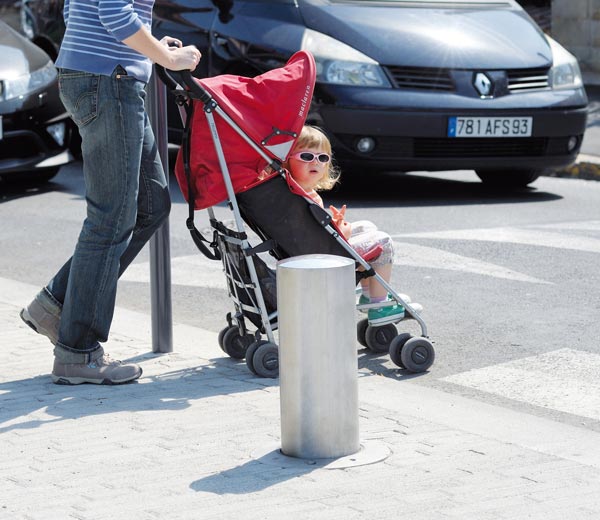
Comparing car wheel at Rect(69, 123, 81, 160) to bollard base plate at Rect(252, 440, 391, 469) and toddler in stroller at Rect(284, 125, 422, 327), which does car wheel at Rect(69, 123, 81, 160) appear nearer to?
toddler in stroller at Rect(284, 125, 422, 327)

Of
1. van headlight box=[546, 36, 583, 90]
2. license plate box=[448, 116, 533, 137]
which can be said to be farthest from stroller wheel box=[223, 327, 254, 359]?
van headlight box=[546, 36, 583, 90]

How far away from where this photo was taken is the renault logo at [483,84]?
10016 millimetres

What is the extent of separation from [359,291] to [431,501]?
2.00 metres

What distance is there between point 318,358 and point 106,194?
131 centimetres

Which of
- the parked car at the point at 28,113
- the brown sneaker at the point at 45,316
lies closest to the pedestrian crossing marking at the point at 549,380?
the brown sneaker at the point at 45,316

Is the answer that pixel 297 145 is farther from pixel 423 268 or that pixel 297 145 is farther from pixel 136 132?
pixel 423 268

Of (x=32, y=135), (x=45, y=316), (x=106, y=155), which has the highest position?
(x=106, y=155)

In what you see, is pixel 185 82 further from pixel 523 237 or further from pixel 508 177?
pixel 508 177

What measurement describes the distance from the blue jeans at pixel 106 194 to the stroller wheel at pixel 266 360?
1.90ft

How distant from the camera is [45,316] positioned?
5.52 m

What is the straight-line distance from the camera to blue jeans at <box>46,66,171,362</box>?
5.13 m

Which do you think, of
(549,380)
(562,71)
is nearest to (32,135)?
(562,71)

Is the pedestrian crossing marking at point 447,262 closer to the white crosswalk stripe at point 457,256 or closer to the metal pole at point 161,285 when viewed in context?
the white crosswalk stripe at point 457,256

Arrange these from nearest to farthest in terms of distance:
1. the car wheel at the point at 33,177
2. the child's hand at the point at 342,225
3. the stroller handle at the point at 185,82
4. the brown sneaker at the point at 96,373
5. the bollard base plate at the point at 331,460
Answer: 1. the bollard base plate at the point at 331,460
2. the stroller handle at the point at 185,82
3. the brown sneaker at the point at 96,373
4. the child's hand at the point at 342,225
5. the car wheel at the point at 33,177
